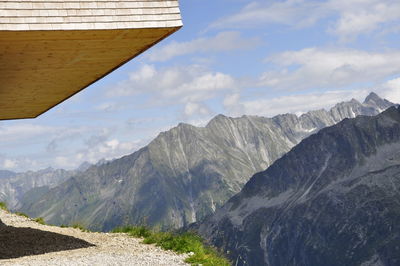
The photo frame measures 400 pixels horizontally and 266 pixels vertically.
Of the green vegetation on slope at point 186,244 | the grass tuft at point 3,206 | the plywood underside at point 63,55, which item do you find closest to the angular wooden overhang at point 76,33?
the plywood underside at point 63,55

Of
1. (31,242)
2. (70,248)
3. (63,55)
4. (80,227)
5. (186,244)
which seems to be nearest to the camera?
(186,244)

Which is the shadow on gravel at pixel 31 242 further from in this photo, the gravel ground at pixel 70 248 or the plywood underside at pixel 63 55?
the plywood underside at pixel 63 55

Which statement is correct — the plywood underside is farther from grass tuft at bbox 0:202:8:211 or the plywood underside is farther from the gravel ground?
grass tuft at bbox 0:202:8:211

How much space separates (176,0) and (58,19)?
15.0 ft

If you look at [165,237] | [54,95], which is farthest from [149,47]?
[54,95]

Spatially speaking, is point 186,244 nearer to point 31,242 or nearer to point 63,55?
point 31,242

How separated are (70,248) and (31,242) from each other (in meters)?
2.37

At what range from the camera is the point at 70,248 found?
63.6ft

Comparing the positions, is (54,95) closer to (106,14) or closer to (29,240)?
(29,240)

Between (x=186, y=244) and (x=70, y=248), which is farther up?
(x=70, y=248)

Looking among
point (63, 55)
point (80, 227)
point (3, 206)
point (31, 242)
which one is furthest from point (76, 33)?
point (3, 206)

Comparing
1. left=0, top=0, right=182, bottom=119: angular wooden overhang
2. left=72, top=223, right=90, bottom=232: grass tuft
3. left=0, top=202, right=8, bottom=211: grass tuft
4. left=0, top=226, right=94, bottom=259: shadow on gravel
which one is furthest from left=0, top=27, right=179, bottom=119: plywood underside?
left=0, top=202, right=8, bottom=211: grass tuft

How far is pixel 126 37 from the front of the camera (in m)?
17.7

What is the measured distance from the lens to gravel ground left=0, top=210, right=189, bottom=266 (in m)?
16.4
